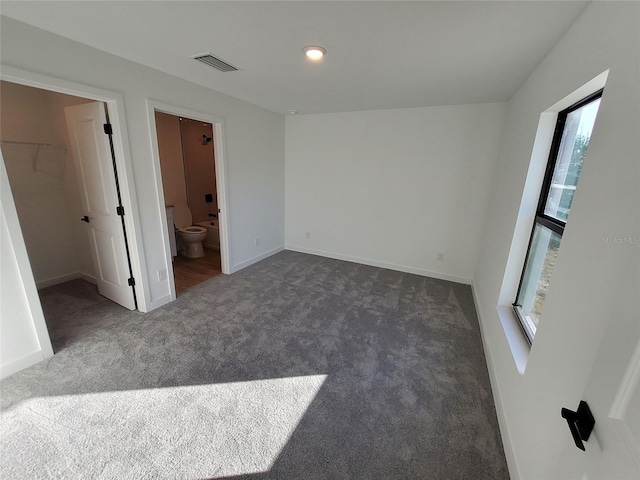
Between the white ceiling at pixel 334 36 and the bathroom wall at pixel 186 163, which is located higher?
the white ceiling at pixel 334 36

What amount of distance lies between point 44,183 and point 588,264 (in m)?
4.79

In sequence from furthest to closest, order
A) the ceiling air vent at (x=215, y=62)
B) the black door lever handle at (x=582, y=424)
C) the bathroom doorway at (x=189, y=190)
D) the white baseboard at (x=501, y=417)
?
the bathroom doorway at (x=189, y=190), the ceiling air vent at (x=215, y=62), the white baseboard at (x=501, y=417), the black door lever handle at (x=582, y=424)

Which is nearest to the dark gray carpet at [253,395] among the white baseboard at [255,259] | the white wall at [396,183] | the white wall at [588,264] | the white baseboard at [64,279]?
the white baseboard at [64,279]

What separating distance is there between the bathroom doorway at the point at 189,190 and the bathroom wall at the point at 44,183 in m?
1.14

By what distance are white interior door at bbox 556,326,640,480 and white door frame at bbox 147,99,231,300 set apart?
3244mm

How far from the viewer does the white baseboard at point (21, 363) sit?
188cm

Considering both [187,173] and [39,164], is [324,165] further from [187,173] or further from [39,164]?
[39,164]

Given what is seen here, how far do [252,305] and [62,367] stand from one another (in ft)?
5.15

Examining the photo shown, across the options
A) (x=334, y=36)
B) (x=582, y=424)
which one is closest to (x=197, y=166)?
(x=334, y=36)

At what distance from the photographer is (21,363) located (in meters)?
1.95

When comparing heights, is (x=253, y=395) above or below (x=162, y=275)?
below

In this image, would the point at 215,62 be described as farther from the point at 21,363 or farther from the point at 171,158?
the point at 171,158

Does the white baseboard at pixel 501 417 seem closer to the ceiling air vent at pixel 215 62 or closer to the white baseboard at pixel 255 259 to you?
the white baseboard at pixel 255 259

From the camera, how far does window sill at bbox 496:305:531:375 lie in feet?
5.17
